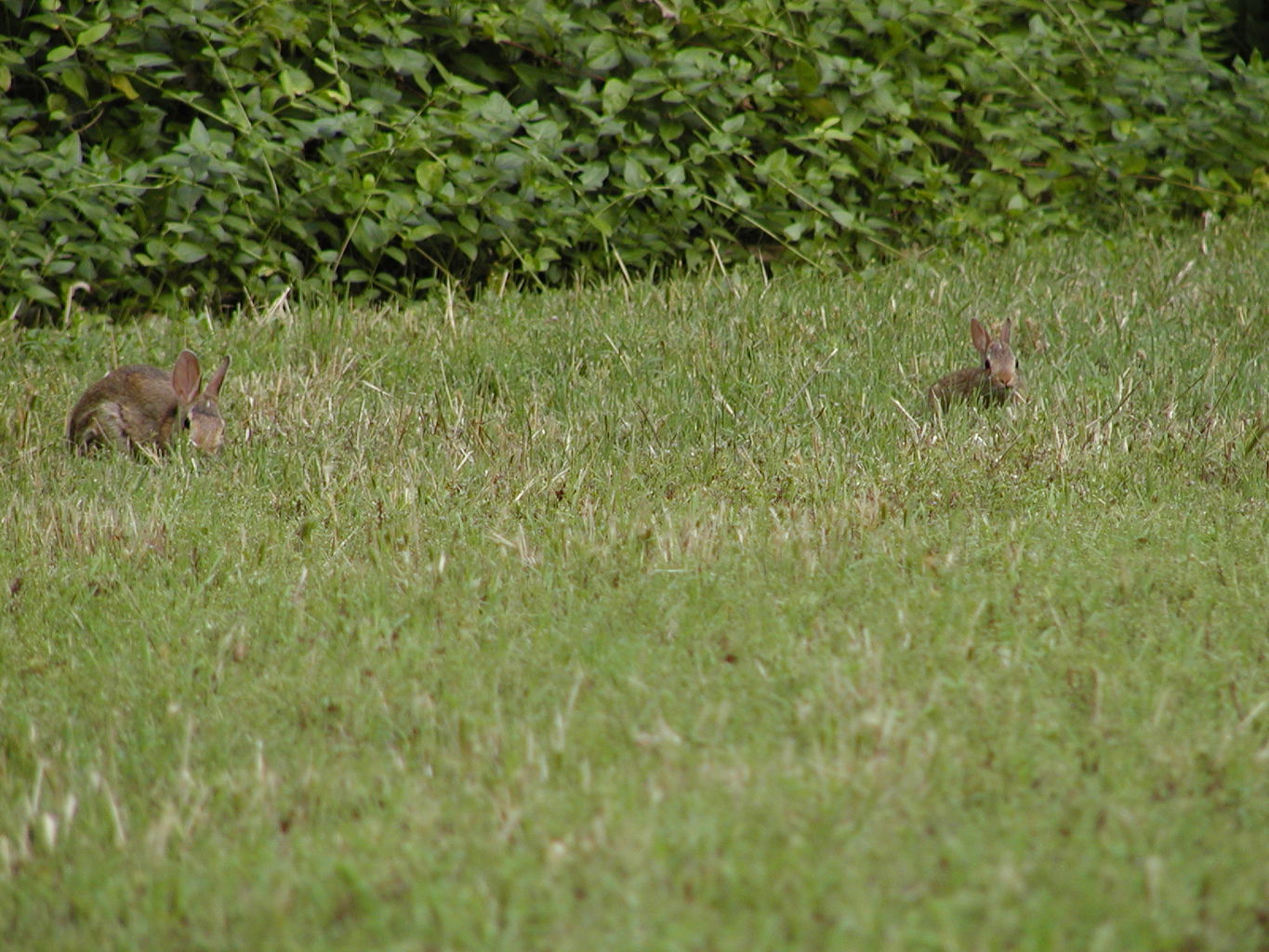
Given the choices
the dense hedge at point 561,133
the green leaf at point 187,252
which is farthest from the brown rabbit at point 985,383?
the green leaf at point 187,252

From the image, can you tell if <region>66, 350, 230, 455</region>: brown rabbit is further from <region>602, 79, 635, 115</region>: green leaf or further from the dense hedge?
<region>602, 79, 635, 115</region>: green leaf

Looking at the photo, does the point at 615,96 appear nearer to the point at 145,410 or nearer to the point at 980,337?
the point at 980,337

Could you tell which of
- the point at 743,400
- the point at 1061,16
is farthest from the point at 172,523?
the point at 1061,16

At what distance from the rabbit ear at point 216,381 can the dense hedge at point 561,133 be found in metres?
1.86

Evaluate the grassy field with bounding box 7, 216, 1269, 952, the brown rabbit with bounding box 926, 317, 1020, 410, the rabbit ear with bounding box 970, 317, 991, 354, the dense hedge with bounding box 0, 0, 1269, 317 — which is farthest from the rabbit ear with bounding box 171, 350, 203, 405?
the rabbit ear with bounding box 970, 317, 991, 354

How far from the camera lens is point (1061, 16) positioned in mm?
10141

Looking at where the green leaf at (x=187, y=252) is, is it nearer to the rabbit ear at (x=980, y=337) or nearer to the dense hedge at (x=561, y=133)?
the dense hedge at (x=561, y=133)

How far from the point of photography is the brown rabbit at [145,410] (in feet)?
20.4

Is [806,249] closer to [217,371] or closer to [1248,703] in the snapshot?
[217,371]

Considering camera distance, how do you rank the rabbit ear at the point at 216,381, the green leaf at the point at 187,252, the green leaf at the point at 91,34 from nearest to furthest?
the rabbit ear at the point at 216,381
the green leaf at the point at 91,34
the green leaf at the point at 187,252

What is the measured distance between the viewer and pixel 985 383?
6262 mm

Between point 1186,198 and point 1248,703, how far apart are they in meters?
8.01

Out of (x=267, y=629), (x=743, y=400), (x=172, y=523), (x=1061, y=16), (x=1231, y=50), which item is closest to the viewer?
(x=267, y=629)

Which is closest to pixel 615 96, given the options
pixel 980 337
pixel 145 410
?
pixel 980 337
